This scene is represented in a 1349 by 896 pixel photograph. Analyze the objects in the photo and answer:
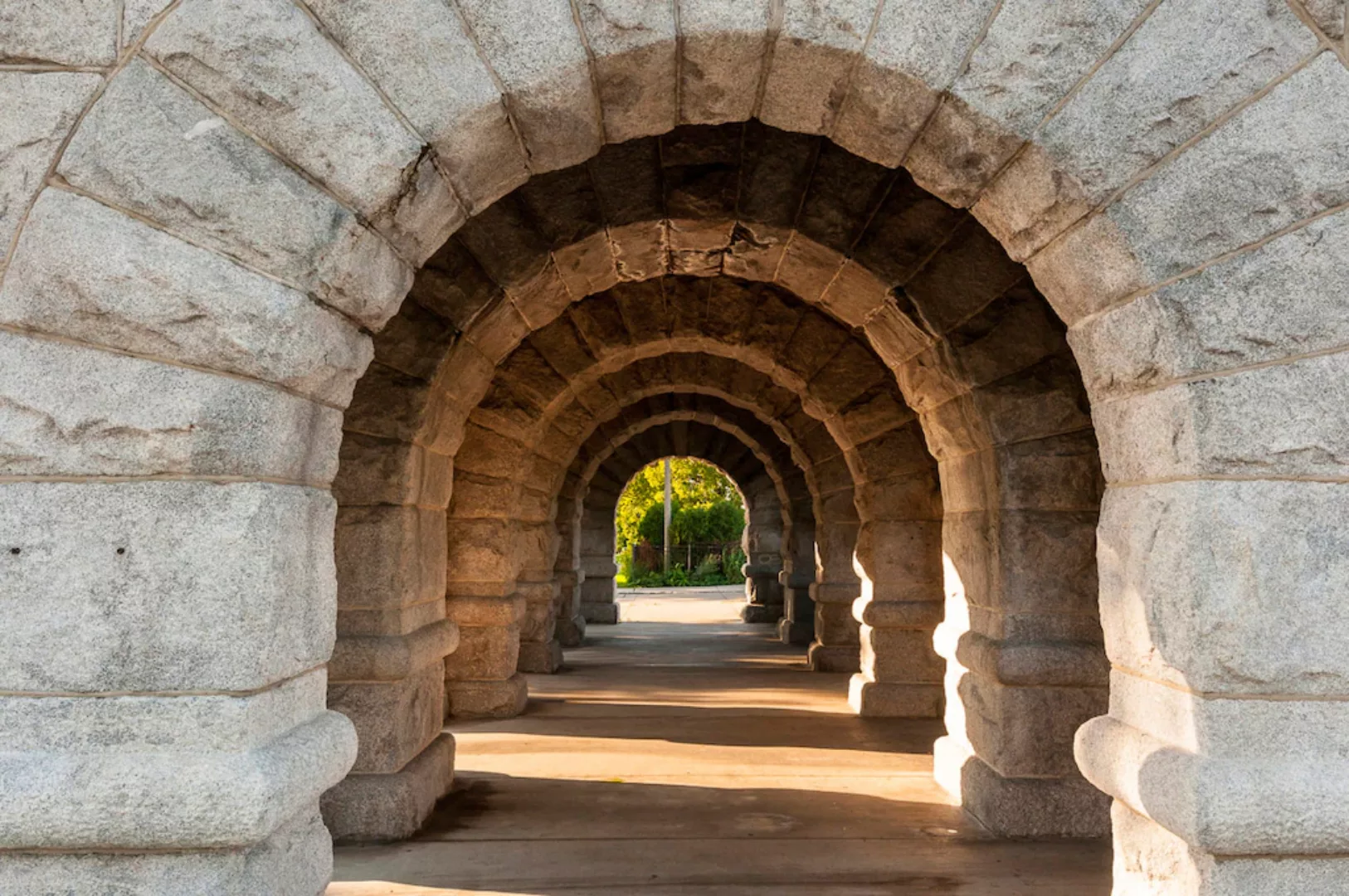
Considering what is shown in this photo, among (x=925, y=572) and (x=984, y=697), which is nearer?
(x=984, y=697)

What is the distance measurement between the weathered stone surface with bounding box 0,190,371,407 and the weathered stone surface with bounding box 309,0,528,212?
1.88ft

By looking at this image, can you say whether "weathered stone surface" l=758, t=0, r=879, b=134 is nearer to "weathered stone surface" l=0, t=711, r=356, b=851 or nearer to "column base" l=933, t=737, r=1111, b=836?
"weathered stone surface" l=0, t=711, r=356, b=851

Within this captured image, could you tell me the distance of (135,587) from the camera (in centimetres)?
215

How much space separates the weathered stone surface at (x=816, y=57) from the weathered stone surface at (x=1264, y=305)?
0.96 metres


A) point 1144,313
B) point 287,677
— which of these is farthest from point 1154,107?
point 287,677

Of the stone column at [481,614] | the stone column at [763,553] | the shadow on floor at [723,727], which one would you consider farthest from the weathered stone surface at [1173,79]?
the stone column at [763,553]

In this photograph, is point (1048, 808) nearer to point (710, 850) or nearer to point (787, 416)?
point (710, 850)

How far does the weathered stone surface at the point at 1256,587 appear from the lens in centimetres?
222

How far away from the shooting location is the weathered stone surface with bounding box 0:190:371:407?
2.14 meters

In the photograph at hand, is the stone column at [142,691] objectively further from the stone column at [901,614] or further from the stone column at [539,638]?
the stone column at [539,638]

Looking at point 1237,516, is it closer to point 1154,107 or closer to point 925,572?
point 1154,107

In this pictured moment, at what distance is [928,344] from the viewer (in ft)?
14.9

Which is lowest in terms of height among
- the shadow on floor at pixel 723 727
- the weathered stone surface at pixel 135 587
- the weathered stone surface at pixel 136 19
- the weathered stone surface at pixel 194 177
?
the shadow on floor at pixel 723 727

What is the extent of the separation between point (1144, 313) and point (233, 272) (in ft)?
7.11
